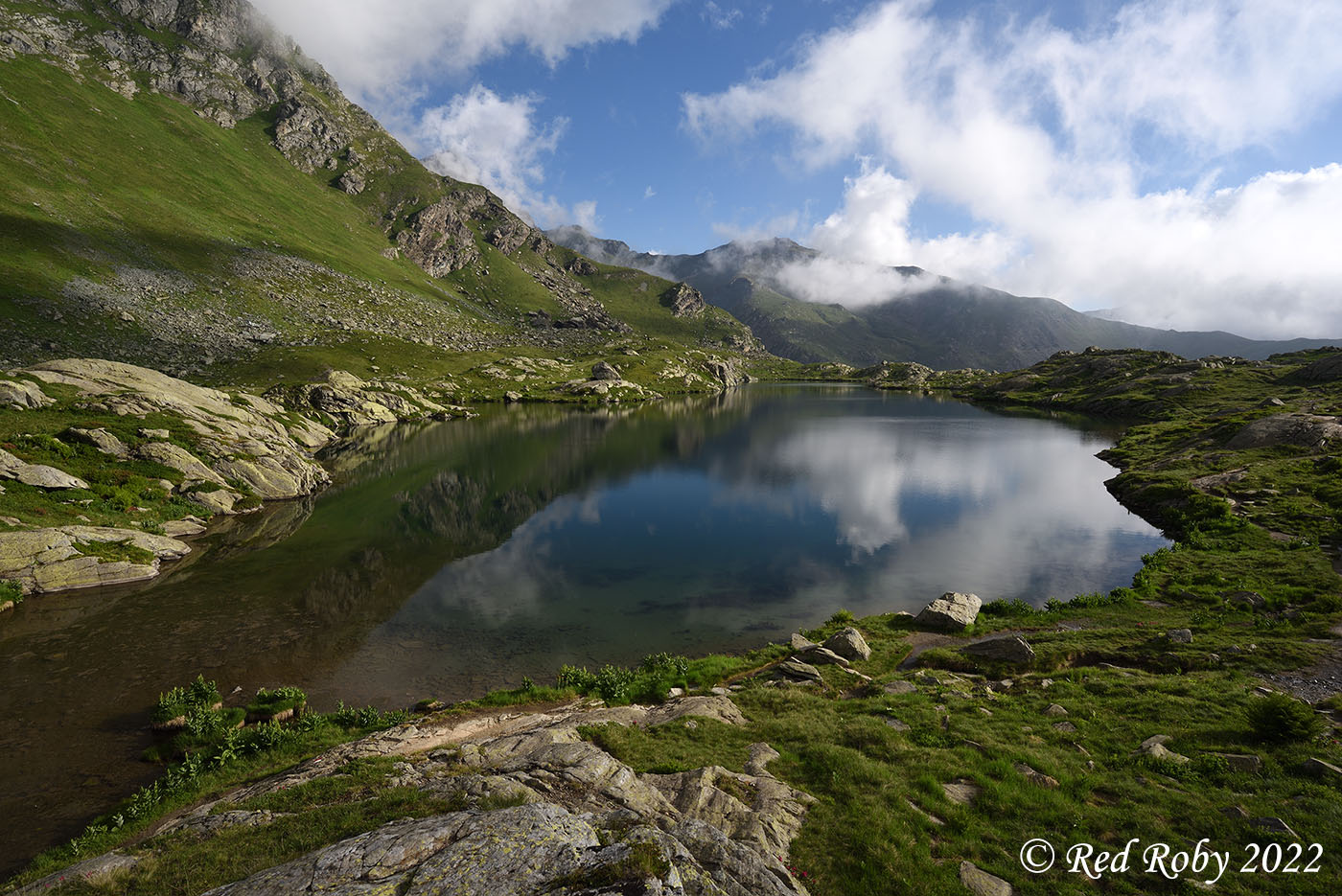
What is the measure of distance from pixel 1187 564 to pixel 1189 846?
37128 millimetres

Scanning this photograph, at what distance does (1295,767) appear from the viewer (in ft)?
46.6

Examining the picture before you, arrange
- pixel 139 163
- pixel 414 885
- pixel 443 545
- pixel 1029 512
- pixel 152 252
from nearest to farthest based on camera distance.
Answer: pixel 414 885
pixel 443 545
pixel 1029 512
pixel 152 252
pixel 139 163

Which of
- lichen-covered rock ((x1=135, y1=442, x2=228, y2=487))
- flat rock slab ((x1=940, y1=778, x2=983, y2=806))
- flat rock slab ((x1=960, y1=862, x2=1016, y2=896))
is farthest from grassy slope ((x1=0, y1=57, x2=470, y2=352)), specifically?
flat rock slab ((x1=960, y1=862, x2=1016, y2=896))

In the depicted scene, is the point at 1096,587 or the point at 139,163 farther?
the point at 139,163

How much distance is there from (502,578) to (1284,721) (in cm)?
4224

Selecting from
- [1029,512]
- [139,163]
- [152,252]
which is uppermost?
[139,163]

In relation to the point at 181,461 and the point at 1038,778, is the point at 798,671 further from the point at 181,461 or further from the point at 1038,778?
the point at 181,461

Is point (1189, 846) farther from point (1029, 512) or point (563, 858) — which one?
Answer: point (1029, 512)

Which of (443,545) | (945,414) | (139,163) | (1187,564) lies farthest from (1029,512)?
(139,163)

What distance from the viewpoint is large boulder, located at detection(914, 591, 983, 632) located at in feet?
104

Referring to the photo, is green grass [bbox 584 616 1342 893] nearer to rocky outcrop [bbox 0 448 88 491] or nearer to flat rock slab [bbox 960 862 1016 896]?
flat rock slab [bbox 960 862 1016 896]

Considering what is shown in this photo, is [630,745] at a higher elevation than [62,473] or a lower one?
lower

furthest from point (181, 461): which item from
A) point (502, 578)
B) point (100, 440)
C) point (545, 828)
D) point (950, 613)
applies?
point (950, 613)

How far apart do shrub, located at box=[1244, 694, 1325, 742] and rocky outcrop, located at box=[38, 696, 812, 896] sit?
593 inches
